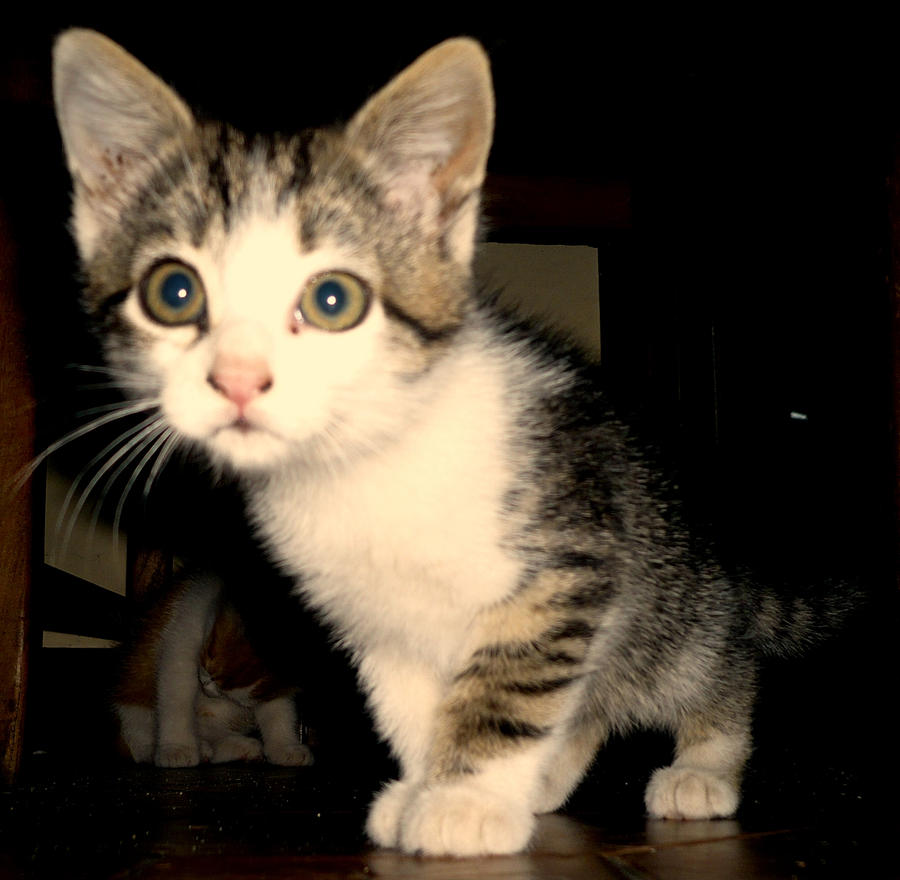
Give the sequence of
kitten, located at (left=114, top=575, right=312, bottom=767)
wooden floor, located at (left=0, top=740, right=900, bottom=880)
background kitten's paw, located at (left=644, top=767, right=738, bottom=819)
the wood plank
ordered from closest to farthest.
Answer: wooden floor, located at (left=0, top=740, right=900, bottom=880) → background kitten's paw, located at (left=644, top=767, right=738, bottom=819) → the wood plank → kitten, located at (left=114, top=575, right=312, bottom=767)

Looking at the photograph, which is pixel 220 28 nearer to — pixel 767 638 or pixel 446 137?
pixel 446 137

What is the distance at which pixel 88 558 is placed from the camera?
250 cm

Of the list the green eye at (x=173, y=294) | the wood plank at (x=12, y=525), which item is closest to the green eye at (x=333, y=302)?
the green eye at (x=173, y=294)

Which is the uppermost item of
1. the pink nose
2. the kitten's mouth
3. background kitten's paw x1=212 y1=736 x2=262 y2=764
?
the pink nose

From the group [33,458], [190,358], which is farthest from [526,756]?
[33,458]

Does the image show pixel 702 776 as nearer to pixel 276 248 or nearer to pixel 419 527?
pixel 419 527

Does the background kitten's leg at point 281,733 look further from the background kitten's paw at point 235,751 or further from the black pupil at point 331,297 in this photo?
the black pupil at point 331,297

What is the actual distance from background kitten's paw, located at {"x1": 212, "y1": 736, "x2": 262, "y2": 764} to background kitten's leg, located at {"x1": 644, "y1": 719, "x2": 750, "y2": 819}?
1.09m

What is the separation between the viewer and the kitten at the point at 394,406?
102cm

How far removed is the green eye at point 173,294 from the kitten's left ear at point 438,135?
0.27 meters

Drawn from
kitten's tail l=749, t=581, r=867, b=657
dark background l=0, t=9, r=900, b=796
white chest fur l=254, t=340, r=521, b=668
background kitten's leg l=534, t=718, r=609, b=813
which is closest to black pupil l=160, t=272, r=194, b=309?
white chest fur l=254, t=340, r=521, b=668

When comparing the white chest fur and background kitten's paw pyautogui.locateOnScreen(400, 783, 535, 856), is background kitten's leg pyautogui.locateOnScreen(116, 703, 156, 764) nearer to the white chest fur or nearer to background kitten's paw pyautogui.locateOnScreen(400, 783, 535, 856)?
the white chest fur

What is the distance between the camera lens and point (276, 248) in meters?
1.05

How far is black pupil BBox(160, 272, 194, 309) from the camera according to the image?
3.52 feet
